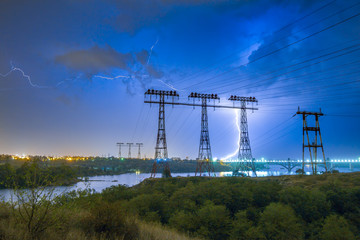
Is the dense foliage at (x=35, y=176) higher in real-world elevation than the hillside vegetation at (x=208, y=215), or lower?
higher

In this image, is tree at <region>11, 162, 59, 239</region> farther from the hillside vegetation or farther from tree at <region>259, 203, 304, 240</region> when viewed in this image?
tree at <region>259, 203, 304, 240</region>

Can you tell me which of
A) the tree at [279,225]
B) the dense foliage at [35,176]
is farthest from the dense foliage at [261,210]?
the dense foliage at [35,176]

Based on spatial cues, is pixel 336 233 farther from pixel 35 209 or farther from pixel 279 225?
pixel 35 209

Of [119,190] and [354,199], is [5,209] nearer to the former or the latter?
[119,190]

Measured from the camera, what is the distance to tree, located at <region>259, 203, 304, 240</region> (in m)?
19.0

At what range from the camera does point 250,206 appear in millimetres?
27344

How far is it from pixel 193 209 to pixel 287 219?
31.4ft

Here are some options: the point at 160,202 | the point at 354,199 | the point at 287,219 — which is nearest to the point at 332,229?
the point at 287,219

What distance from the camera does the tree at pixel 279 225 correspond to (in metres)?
19.0

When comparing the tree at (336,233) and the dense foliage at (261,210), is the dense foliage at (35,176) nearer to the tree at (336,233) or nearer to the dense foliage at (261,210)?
the dense foliage at (261,210)

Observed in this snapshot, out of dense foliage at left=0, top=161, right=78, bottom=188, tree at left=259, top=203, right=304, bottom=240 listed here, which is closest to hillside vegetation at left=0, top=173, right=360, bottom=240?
tree at left=259, top=203, right=304, bottom=240

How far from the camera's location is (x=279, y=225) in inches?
789

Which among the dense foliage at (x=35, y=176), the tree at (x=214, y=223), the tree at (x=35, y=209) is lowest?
the tree at (x=214, y=223)

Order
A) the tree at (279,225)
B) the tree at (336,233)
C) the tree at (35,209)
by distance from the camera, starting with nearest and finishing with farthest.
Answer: the tree at (35,209), the tree at (336,233), the tree at (279,225)
